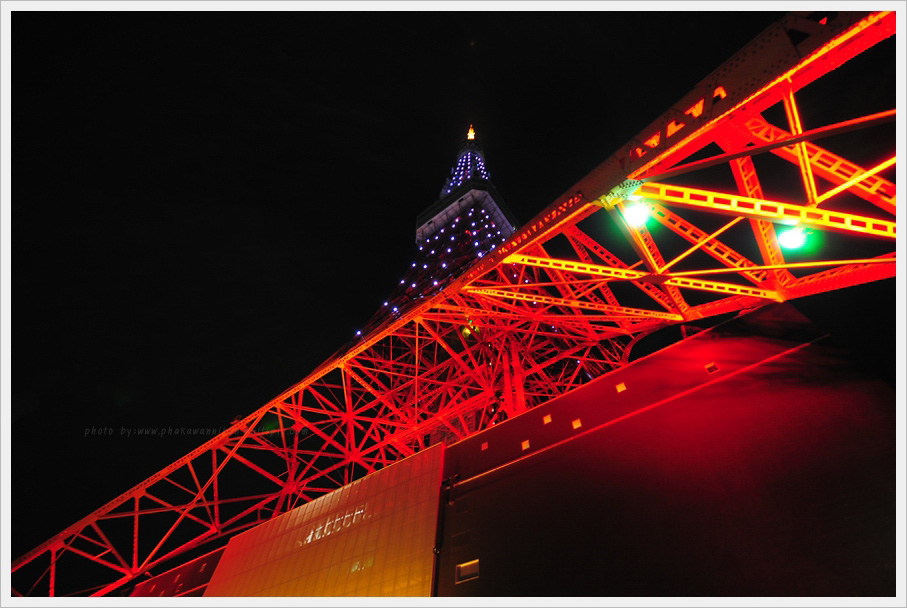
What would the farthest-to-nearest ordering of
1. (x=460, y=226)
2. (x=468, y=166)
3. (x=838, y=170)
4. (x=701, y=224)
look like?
(x=468, y=166) → (x=460, y=226) → (x=701, y=224) → (x=838, y=170)

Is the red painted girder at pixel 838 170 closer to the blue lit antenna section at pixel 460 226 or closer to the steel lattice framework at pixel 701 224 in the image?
the steel lattice framework at pixel 701 224

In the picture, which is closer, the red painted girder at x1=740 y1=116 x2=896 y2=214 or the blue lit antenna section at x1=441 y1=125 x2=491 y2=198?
the red painted girder at x1=740 y1=116 x2=896 y2=214

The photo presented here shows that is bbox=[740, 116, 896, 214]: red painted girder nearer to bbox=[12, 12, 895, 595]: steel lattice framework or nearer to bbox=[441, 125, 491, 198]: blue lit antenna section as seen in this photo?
bbox=[12, 12, 895, 595]: steel lattice framework

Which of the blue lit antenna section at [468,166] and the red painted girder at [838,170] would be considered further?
the blue lit antenna section at [468,166]

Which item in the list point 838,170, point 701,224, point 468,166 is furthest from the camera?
point 468,166

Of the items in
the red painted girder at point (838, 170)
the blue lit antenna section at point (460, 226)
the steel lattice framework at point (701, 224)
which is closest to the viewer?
the steel lattice framework at point (701, 224)

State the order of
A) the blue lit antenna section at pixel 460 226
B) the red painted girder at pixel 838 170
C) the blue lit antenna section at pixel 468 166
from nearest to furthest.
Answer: the red painted girder at pixel 838 170, the blue lit antenna section at pixel 460 226, the blue lit antenna section at pixel 468 166

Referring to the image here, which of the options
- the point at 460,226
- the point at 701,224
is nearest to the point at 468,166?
the point at 460,226

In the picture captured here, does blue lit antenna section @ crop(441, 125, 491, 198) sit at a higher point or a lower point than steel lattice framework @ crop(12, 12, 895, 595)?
higher

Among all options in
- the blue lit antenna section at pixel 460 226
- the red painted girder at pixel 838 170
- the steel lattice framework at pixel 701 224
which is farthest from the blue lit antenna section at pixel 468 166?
the red painted girder at pixel 838 170

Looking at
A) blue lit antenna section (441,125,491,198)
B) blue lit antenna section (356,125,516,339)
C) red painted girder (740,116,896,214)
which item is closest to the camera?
red painted girder (740,116,896,214)

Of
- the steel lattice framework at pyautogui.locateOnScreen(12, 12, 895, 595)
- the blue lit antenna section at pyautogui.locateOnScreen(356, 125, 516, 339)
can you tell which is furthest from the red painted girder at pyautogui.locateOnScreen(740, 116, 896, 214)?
the blue lit antenna section at pyautogui.locateOnScreen(356, 125, 516, 339)

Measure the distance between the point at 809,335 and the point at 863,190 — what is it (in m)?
4.03

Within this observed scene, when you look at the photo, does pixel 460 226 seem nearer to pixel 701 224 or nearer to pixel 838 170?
pixel 701 224
